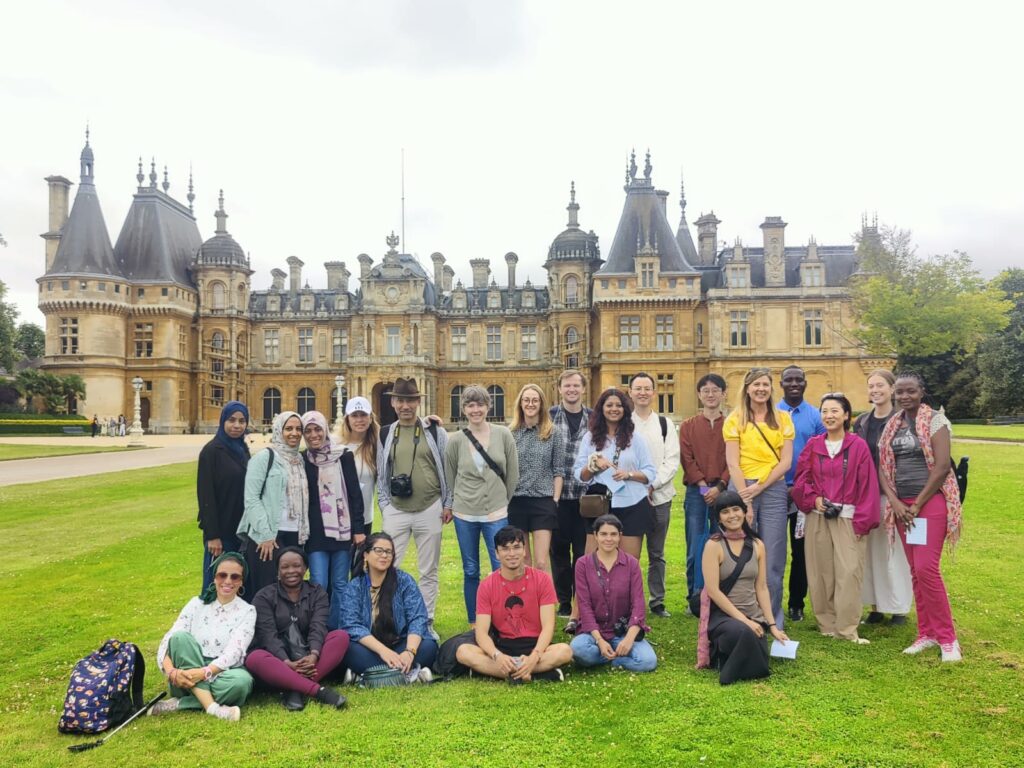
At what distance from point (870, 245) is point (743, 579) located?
33.4 m

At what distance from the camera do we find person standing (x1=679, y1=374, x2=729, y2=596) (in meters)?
7.43

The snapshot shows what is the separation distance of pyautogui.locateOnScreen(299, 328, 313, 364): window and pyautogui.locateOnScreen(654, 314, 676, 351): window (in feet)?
76.6

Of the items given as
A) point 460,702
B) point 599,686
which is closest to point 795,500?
point 599,686

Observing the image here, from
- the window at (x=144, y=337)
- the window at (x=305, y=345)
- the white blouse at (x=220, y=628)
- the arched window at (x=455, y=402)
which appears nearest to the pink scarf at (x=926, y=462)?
the white blouse at (x=220, y=628)

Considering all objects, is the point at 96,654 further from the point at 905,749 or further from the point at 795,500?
the point at 795,500

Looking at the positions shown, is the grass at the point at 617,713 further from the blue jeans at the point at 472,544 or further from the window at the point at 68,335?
the window at the point at 68,335

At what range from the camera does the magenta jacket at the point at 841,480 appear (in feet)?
22.4

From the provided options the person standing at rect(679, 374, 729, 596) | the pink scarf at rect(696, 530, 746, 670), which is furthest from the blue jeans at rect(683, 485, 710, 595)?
the pink scarf at rect(696, 530, 746, 670)

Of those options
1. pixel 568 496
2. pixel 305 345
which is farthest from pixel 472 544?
pixel 305 345

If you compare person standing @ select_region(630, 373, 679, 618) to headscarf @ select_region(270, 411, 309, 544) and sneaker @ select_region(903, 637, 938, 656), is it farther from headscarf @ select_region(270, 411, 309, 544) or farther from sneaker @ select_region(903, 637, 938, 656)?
headscarf @ select_region(270, 411, 309, 544)

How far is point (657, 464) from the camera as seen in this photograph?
25.2ft

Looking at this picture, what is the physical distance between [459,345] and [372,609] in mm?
42890

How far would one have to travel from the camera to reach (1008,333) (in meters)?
45.8

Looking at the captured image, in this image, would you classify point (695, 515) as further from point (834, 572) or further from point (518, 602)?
point (518, 602)
